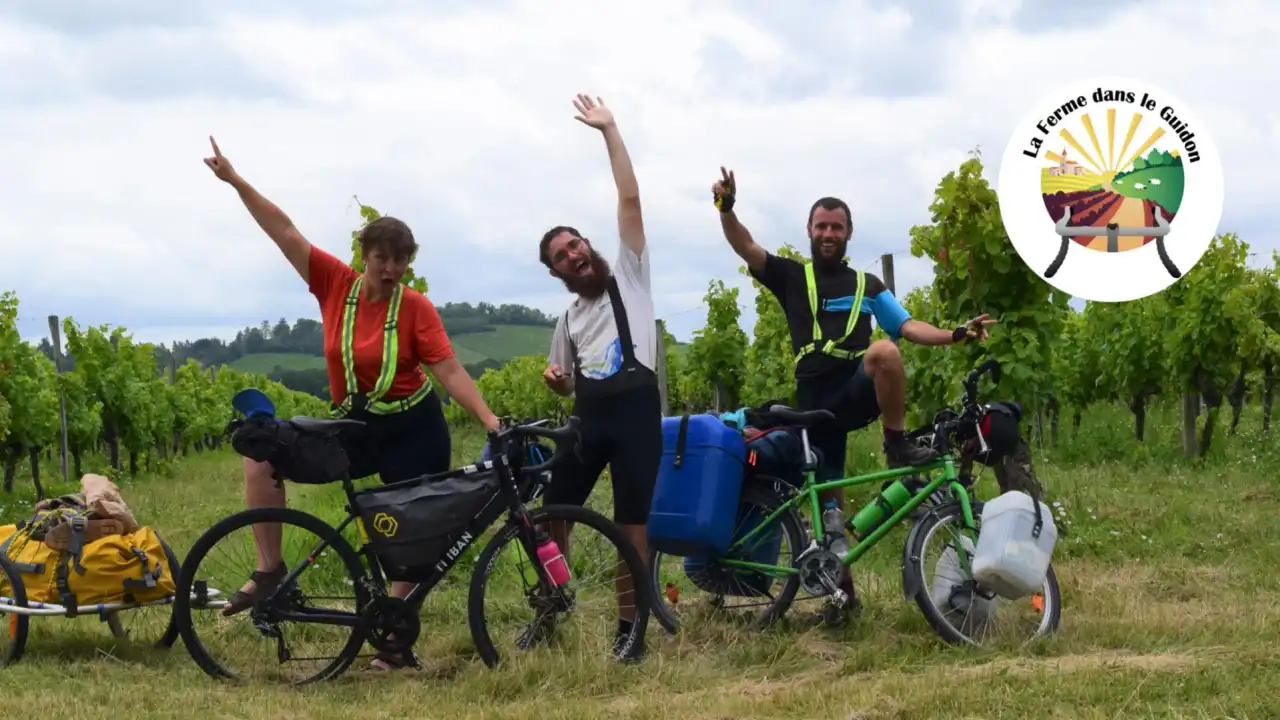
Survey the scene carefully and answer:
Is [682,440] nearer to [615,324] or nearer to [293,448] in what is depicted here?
[615,324]

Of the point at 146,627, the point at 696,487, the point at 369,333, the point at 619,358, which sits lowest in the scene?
the point at 146,627

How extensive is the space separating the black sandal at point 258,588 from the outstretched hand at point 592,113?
2.07m

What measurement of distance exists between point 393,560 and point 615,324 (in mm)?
1231

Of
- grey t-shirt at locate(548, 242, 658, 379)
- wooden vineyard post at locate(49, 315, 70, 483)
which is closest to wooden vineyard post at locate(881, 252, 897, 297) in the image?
grey t-shirt at locate(548, 242, 658, 379)

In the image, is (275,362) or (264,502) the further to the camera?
(275,362)

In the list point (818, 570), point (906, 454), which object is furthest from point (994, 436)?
point (818, 570)

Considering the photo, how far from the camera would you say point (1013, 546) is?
505 cm

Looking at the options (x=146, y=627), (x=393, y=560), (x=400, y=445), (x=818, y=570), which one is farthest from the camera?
(x=146, y=627)

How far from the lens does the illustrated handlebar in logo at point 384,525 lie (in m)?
4.84

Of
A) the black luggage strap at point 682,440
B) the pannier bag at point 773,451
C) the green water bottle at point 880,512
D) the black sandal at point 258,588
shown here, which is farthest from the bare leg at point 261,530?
the green water bottle at point 880,512

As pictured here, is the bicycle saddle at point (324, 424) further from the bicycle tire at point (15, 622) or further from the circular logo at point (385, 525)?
the bicycle tire at point (15, 622)

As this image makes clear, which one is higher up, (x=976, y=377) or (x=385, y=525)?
(x=976, y=377)

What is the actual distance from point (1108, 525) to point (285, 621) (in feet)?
18.8

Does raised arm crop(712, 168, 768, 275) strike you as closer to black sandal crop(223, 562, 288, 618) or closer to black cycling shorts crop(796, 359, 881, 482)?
black cycling shorts crop(796, 359, 881, 482)
